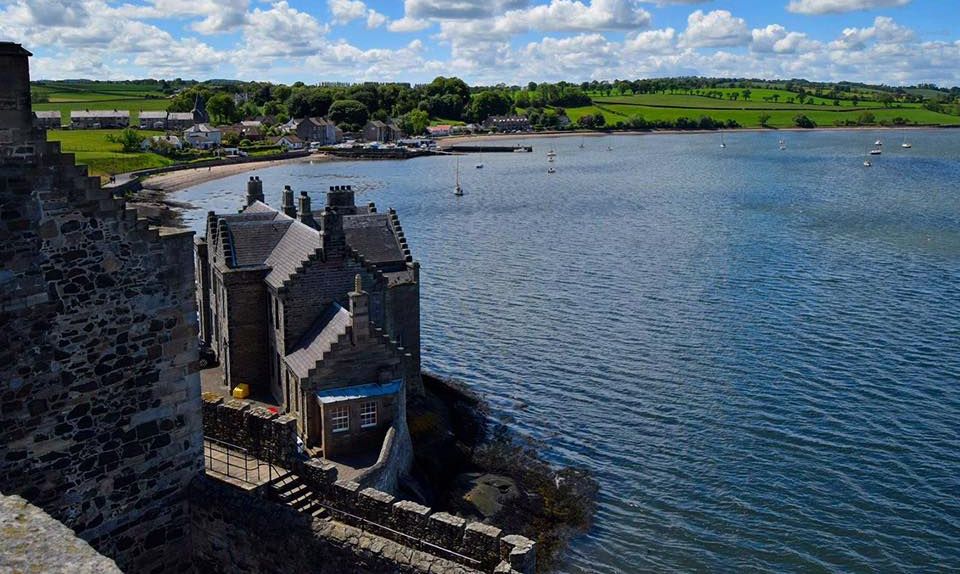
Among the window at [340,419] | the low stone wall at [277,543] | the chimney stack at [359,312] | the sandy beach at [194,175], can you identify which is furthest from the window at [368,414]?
the sandy beach at [194,175]

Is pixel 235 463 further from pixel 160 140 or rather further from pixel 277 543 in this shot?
pixel 160 140

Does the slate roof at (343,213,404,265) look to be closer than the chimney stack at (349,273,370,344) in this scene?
No

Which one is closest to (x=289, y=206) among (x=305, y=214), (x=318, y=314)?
(x=305, y=214)

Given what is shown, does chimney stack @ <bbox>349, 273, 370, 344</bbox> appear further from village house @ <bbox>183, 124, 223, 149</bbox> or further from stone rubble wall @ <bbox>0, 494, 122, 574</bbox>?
village house @ <bbox>183, 124, 223, 149</bbox>

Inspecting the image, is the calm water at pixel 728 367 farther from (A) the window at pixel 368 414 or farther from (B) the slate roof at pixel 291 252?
(B) the slate roof at pixel 291 252

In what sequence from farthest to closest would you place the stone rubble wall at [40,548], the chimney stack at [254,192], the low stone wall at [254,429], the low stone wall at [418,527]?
the chimney stack at [254,192], the low stone wall at [254,429], the low stone wall at [418,527], the stone rubble wall at [40,548]

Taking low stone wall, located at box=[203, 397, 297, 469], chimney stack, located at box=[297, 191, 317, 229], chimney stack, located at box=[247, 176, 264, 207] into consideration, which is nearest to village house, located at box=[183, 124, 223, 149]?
chimney stack, located at box=[247, 176, 264, 207]
